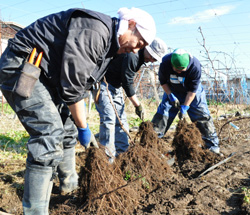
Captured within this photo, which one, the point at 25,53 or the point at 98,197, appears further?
the point at 98,197

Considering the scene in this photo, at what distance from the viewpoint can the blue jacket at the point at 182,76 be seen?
12.3ft

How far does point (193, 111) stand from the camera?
4.10m

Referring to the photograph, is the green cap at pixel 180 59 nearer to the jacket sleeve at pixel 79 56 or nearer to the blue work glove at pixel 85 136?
the blue work glove at pixel 85 136

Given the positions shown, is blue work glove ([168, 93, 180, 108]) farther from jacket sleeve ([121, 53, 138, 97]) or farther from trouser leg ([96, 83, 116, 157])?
trouser leg ([96, 83, 116, 157])

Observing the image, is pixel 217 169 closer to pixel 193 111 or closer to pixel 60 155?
pixel 193 111

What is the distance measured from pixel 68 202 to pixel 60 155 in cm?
63

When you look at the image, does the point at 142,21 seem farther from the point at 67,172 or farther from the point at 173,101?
the point at 173,101

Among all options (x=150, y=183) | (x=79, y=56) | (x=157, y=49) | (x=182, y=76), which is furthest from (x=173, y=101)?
(x=79, y=56)

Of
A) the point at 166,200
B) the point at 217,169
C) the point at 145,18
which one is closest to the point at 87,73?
the point at 145,18

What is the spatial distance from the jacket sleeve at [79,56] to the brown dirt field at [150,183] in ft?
2.26

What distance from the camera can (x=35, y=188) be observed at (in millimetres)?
1759

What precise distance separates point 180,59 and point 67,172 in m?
2.10

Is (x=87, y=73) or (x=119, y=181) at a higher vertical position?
(x=87, y=73)

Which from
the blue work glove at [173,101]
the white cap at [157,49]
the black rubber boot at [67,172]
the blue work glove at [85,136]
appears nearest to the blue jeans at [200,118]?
the blue work glove at [173,101]
